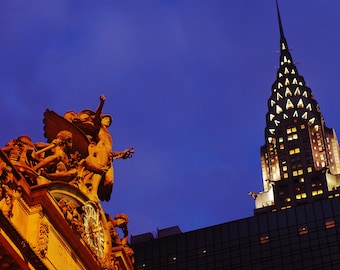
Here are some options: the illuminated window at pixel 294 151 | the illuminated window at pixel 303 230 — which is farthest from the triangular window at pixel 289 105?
the illuminated window at pixel 303 230

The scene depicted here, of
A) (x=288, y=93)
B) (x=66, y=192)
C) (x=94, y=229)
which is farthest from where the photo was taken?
(x=288, y=93)

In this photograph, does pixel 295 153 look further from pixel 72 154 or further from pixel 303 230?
pixel 72 154

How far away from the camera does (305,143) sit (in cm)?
14825

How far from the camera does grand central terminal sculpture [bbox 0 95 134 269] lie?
22.4 metres

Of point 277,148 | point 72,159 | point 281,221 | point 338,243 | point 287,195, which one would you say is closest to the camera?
point 72,159

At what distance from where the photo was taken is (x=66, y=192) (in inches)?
1002

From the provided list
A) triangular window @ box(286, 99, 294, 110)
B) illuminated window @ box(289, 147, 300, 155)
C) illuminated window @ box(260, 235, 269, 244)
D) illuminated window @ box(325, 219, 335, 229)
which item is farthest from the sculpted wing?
triangular window @ box(286, 99, 294, 110)

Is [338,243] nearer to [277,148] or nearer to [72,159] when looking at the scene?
[277,148]

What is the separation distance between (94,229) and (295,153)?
124 m

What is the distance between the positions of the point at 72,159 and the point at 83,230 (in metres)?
3.26

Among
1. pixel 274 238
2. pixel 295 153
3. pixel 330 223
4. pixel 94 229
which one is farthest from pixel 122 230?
pixel 295 153

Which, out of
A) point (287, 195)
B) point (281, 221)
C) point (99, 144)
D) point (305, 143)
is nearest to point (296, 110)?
point (305, 143)

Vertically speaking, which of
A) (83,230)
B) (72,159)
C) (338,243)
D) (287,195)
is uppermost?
(287,195)

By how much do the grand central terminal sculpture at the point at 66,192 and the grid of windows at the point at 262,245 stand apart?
78192 mm
